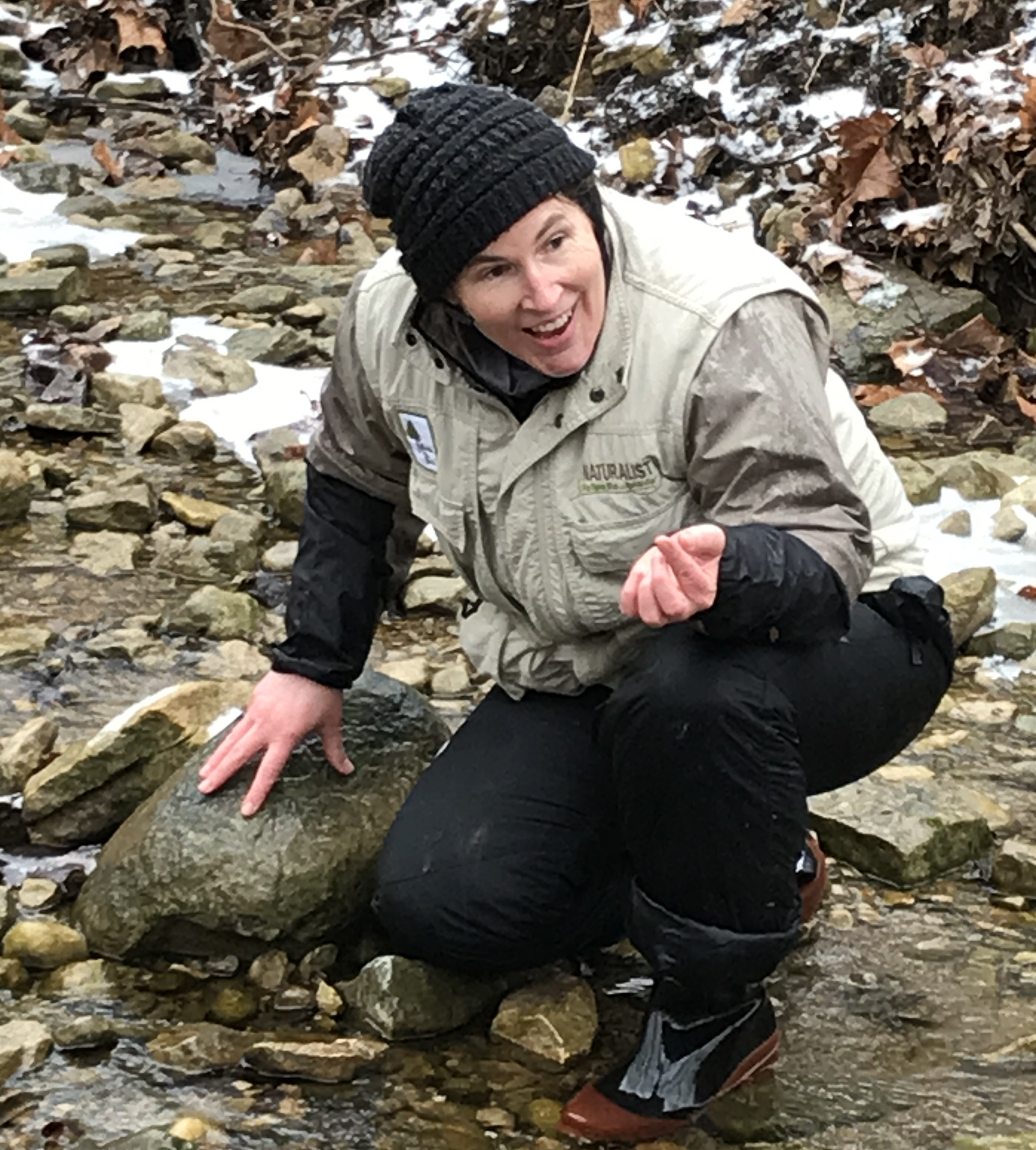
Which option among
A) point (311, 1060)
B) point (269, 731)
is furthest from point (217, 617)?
point (311, 1060)

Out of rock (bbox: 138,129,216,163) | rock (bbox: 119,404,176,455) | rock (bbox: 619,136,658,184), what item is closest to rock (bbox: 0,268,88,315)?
rock (bbox: 119,404,176,455)

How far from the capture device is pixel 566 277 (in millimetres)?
2166

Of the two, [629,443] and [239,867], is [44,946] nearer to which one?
[239,867]

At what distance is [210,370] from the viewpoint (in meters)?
5.50

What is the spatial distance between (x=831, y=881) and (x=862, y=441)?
34.1 inches

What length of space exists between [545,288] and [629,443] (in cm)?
25

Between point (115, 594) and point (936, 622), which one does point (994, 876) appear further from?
point (115, 594)

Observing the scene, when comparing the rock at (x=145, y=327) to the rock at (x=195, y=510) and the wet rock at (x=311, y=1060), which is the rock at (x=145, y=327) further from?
the wet rock at (x=311, y=1060)

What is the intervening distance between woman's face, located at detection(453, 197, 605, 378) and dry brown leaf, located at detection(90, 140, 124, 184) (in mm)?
6240

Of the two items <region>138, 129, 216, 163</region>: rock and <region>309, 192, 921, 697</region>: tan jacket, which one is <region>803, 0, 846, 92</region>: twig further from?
<region>309, 192, 921, 697</region>: tan jacket

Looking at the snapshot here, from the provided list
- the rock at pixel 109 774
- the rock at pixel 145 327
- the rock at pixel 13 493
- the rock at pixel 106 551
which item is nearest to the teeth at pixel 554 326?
the rock at pixel 109 774

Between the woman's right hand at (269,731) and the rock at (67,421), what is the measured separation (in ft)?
8.34

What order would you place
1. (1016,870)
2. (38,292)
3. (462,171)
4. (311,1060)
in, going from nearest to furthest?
(462,171)
(311,1060)
(1016,870)
(38,292)

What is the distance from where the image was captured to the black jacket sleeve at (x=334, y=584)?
2689mm
